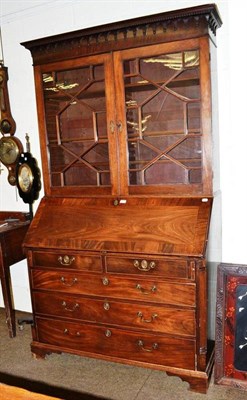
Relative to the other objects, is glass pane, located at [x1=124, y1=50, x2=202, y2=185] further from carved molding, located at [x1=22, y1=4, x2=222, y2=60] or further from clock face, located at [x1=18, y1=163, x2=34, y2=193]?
clock face, located at [x1=18, y1=163, x2=34, y2=193]

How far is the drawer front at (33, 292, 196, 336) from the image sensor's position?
1905 mm

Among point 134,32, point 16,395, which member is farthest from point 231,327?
point 134,32

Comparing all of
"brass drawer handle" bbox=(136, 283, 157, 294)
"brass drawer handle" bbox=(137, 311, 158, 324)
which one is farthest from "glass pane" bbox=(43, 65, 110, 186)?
"brass drawer handle" bbox=(137, 311, 158, 324)

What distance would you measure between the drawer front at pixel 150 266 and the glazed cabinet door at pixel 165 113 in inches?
15.9

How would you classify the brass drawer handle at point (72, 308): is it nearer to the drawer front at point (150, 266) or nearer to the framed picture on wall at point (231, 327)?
the drawer front at point (150, 266)

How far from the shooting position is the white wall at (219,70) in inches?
83.7

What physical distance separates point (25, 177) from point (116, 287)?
1214mm

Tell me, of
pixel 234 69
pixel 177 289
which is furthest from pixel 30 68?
pixel 177 289

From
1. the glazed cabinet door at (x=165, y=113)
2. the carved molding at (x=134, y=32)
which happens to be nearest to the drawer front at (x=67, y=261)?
the glazed cabinet door at (x=165, y=113)

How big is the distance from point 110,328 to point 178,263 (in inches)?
24.3

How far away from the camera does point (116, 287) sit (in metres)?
2.03

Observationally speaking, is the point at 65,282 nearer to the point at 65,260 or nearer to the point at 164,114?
the point at 65,260

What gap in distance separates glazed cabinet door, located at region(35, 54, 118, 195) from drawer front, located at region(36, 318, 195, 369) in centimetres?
87

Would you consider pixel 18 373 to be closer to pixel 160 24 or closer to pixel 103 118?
pixel 103 118
